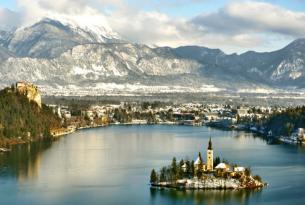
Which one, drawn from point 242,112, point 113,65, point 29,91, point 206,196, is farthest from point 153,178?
point 113,65

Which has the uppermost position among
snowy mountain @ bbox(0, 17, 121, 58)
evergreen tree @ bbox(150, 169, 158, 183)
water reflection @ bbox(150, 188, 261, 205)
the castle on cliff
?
snowy mountain @ bbox(0, 17, 121, 58)

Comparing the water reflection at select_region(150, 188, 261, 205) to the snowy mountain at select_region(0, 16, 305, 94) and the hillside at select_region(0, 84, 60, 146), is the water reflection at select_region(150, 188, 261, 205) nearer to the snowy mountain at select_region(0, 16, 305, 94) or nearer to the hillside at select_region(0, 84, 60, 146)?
the hillside at select_region(0, 84, 60, 146)

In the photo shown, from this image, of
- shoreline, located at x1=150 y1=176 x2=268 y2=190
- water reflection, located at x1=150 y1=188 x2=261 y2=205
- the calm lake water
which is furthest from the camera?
shoreline, located at x1=150 y1=176 x2=268 y2=190

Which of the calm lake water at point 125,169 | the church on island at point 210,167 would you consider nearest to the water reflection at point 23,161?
the calm lake water at point 125,169

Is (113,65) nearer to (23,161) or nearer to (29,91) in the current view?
(29,91)

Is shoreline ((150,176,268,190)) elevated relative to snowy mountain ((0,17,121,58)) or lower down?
lower down

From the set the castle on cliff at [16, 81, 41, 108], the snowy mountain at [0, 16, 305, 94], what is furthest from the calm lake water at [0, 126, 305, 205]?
the snowy mountain at [0, 16, 305, 94]
